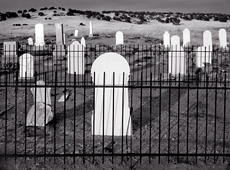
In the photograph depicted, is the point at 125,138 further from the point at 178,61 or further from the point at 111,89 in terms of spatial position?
the point at 178,61

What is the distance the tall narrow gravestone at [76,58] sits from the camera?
15336mm

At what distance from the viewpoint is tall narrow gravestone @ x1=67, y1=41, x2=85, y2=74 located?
1534cm

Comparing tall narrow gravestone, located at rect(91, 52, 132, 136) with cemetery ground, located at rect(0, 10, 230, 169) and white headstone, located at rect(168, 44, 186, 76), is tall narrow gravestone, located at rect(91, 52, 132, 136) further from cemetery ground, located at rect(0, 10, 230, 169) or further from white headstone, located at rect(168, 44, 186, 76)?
white headstone, located at rect(168, 44, 186, 76)

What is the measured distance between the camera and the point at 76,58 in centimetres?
1576

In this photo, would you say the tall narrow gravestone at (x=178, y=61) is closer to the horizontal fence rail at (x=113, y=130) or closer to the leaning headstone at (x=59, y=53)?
the horizontal fence rail at (x=113, y=130)

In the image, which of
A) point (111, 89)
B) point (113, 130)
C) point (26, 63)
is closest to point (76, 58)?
point (26, 63)

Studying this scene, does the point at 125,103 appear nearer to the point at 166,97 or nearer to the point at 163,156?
the point at 163,156

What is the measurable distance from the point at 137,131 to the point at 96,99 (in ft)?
4.02

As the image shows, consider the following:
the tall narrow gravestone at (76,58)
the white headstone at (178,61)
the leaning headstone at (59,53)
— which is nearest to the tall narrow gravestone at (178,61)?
the white headstone at (178,61)

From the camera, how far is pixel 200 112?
30.5 feet

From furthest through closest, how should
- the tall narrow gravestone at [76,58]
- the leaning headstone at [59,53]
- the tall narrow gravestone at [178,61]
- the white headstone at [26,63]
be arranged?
the leaning headstone at [59,53]
the tall narrow gravestone at [76,58]
the tall narrow gravestone at [178,61]
the white headstone at [26,63]

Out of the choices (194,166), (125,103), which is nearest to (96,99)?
(125,103)

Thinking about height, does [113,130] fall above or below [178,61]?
below

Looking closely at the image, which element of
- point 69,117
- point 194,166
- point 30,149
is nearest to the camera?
point 194,166
